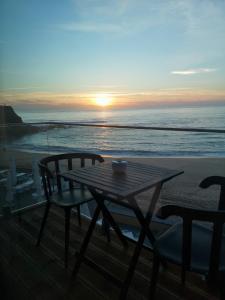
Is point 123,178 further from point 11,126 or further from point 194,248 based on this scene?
point 11,126

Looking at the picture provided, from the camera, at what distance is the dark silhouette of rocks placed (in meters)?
2.43

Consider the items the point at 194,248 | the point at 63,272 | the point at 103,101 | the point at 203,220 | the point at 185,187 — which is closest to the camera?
the point at 203,220

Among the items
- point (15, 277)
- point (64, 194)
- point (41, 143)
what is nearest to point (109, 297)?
point (15, 277)

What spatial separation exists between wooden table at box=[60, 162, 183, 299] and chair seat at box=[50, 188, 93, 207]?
307 millimetres

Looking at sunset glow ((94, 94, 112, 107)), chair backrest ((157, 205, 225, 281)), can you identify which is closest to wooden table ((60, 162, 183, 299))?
chair backrest ((157, 205, 225, 281))

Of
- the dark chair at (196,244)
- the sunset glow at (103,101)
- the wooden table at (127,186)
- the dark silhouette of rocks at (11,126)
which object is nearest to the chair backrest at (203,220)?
the dark chair at (196,244)

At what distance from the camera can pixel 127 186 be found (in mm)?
1453

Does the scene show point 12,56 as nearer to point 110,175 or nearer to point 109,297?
point 110,175

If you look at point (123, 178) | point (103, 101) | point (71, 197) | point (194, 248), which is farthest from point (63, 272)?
point (103, 101)

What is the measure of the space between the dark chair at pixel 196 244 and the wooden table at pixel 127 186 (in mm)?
183

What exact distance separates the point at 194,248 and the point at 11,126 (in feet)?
8.39

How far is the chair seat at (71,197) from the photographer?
6.53 feet

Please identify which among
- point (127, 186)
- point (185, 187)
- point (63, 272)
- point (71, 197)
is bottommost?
point (185, 187)

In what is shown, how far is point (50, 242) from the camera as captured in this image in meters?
2.17
